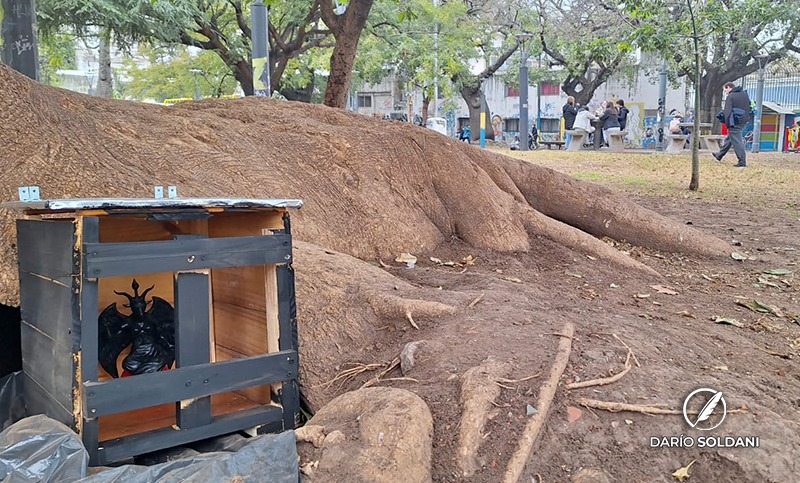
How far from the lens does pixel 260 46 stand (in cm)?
1032

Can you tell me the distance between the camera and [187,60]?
2822 centimetres

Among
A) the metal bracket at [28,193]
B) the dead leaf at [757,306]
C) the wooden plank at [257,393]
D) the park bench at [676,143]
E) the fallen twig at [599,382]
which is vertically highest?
the park bench at [676,143]

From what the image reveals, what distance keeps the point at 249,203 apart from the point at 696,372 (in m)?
2.32

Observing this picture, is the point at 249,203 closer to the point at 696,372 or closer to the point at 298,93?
the point at 696,372

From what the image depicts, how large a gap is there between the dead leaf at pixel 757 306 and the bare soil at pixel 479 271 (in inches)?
2.6

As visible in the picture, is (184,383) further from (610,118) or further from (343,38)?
(610,118)

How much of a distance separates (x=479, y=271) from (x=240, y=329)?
8.66 feet

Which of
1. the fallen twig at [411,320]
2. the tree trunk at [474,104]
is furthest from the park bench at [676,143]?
the fallen twig at [411,320]

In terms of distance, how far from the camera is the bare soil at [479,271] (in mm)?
2961

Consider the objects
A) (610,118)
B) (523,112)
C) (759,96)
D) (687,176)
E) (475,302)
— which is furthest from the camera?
(523,112)

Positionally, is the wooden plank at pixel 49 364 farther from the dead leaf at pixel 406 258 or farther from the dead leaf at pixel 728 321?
the dead leaf at pixel 728 321

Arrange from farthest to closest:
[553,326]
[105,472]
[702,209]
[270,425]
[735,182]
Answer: [735,182]
[702,209]
[553,326]
[270,425]
[105,472]

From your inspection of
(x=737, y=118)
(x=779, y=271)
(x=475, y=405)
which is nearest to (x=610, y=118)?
(x=737, y=118)

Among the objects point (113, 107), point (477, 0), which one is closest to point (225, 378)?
point (113, 107)
